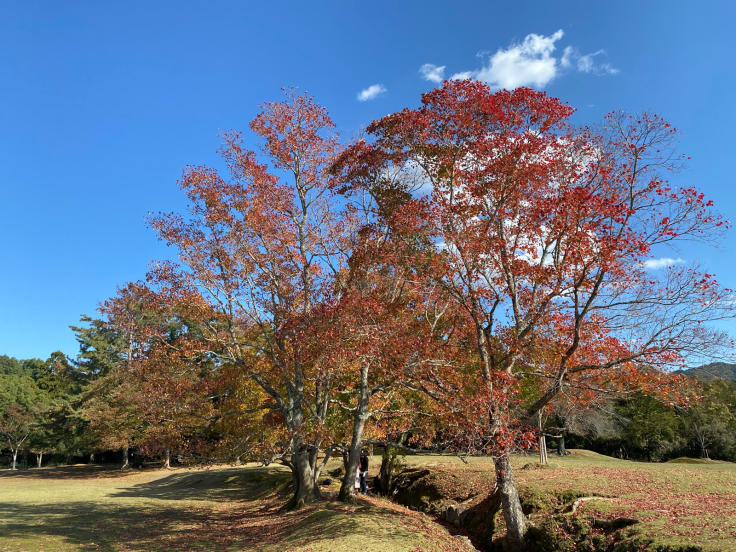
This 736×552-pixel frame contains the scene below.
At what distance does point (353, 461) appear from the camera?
15.8 meters

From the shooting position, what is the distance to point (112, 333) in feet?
163

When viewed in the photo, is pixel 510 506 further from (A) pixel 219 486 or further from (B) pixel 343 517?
(A) pixel 219 486

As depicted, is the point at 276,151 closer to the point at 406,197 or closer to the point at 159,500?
the point at 406,197

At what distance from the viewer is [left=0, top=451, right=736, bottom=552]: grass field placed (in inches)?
394

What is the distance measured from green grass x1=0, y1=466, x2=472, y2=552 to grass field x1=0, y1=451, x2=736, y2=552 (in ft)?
0.12

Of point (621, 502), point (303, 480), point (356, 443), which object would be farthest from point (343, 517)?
point (621, 502)

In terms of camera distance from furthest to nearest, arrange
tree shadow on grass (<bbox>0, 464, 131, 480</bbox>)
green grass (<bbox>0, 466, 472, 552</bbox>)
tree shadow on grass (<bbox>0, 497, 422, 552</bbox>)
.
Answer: tree shadow on grass (<bbox>0, 464, 131, 480</bbox>) < tree shadow on grass (<bbox>0, 497, 422, 552</bbox>) < green grass (<bbox>0, 466, 472, 552</bbox>)

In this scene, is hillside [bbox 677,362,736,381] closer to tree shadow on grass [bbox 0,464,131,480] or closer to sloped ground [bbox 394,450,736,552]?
sloped ground [bbox 394,450,736,552]

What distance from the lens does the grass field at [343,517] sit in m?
10.0

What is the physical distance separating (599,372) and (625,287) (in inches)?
92.5

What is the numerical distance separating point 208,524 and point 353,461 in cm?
592

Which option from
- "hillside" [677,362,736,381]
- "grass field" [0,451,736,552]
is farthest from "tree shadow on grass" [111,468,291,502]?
"hillside" [677,362,736,381]

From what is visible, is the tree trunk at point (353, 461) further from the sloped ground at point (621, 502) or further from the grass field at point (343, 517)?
the sloped ground at point (621, 502)

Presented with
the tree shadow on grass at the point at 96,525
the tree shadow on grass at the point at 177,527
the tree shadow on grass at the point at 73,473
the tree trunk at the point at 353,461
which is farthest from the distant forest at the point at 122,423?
the tree trunk at the point at 353,461
